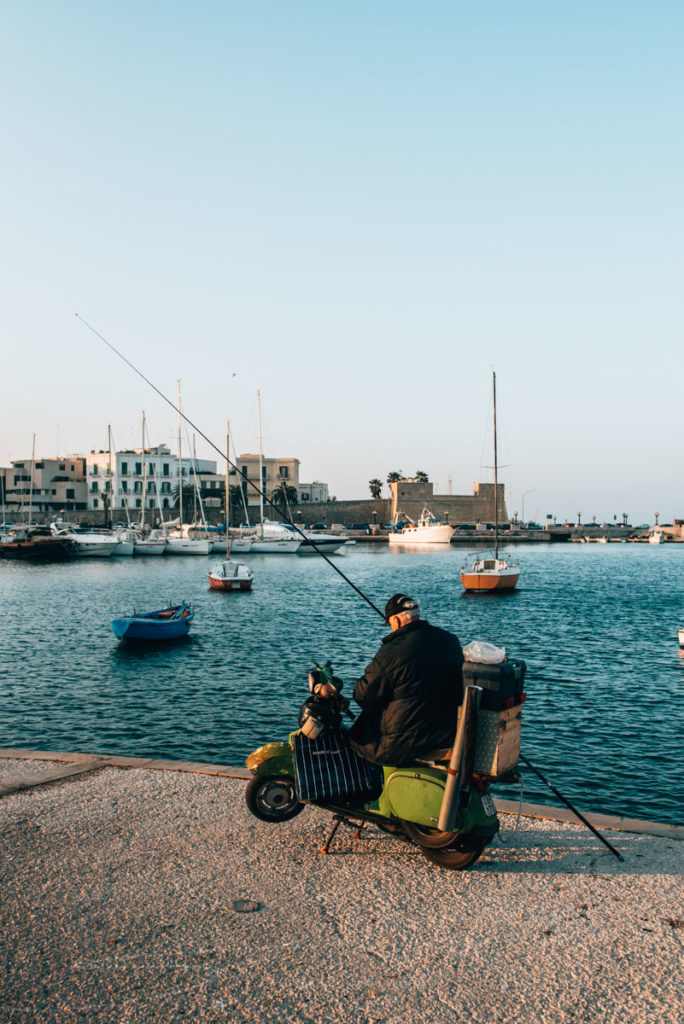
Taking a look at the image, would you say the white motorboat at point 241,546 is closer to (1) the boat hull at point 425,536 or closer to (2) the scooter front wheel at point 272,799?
(1) the boat hull at point 425,536

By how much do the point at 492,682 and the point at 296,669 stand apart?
61.2 ft

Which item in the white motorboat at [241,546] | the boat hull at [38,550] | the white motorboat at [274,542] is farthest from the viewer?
the white motorboat at [274,542]

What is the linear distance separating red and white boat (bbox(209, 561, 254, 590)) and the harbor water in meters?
1.04

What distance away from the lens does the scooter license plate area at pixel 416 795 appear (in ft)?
19.1

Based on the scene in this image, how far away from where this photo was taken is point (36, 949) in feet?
15.8

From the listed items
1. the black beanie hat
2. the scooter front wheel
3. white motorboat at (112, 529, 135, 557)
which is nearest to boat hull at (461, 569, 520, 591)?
white motorboat at (112, 529, 135, 557)

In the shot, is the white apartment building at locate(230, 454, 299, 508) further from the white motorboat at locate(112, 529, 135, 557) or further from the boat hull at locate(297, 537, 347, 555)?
the white motorboat at locate(112, 529, 135, 557)

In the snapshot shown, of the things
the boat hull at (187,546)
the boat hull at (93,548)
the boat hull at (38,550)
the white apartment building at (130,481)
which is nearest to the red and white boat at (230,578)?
the boat hull at (187,546)

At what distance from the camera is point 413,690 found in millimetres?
5816

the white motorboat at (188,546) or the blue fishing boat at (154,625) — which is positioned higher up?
the white motorboat at (188,546)

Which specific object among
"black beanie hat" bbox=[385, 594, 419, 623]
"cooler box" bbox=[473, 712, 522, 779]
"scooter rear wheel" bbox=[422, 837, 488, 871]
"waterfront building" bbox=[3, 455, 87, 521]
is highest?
"waterfront building" bbox=[3, 455, 87, 521]

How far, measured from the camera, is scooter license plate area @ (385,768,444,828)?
229 inches

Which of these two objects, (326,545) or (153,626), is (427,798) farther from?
(326,545)

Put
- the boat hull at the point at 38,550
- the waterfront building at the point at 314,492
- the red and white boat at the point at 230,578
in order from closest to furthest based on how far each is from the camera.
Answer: the red and white boat at the point at 230,578
the boat hull at the point at 38,550
the waterfront building at the point at 314,492
